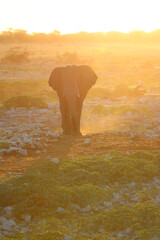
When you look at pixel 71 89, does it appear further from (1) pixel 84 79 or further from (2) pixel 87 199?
(2) pixel 87 199

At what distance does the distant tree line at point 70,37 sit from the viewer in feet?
179

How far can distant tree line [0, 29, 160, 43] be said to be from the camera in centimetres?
5469

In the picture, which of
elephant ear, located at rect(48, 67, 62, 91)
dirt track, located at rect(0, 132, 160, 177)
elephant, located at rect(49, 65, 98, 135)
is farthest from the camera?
elephant ear, located at rect(48, 67, 62, 91)

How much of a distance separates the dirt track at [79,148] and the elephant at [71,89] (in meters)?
0.47

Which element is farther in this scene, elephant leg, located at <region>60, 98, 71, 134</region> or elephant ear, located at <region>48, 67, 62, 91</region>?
elephant ear, located at <region>48, 67, 62, 91</region>

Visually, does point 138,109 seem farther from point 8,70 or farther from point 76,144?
point 8,70

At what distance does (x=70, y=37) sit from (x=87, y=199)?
5995 centimetres

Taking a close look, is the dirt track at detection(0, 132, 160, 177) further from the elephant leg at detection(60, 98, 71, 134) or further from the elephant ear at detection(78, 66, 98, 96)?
the elephant ear at detection(78, 66, 98, 96)

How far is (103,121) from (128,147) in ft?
11.8

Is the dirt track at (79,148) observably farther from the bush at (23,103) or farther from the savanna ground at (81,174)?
the bush at (23,103)

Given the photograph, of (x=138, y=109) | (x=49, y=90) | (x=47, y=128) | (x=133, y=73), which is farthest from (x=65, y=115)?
(x=133, y=73)

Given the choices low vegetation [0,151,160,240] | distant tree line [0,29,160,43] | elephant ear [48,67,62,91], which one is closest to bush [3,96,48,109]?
elephant ear [48,67,62,91]

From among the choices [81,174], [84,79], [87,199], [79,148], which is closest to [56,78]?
[84,79]

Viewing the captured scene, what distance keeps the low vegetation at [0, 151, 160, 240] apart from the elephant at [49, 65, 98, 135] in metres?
2.49
